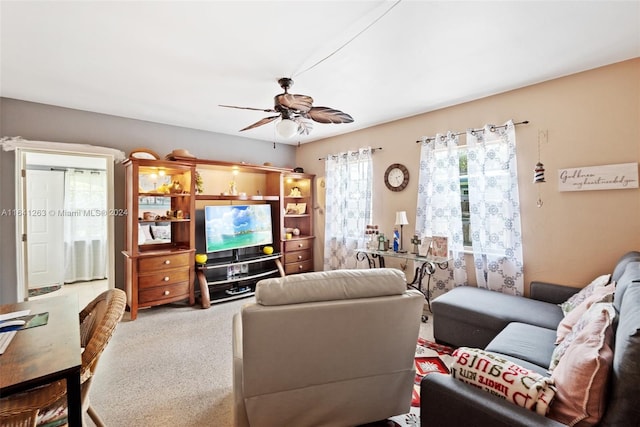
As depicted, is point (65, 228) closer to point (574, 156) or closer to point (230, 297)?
point (230, 297)

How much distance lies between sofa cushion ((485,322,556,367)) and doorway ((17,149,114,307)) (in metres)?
5.38

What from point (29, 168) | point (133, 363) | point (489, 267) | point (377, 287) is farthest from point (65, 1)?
point (29, 168)

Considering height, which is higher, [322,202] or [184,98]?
[184,98]

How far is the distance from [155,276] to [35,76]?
7.73ft

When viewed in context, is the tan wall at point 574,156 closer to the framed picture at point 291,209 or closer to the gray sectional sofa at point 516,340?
the gray sectional sofa at point 516,340

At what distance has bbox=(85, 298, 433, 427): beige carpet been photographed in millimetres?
1855

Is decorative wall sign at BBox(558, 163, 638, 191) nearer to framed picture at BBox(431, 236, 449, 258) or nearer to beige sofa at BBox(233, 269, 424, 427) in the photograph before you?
framed picture at BBox(431, 236, 449, 258)

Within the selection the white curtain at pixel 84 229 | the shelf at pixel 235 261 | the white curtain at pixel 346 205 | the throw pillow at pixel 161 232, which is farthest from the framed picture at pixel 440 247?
the white curtain at pixel 84 229

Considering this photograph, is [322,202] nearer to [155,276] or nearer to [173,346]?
[155,276]

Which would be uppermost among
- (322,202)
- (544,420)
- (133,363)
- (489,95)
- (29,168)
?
(489,95)

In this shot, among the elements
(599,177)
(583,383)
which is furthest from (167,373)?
(599,177)

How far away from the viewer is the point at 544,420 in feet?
3.37

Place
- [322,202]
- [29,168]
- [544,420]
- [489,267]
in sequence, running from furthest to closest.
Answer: [322,202] → [29,168] → [489,267] → [544,420]

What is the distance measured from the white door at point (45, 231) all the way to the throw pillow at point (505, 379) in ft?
20.3
